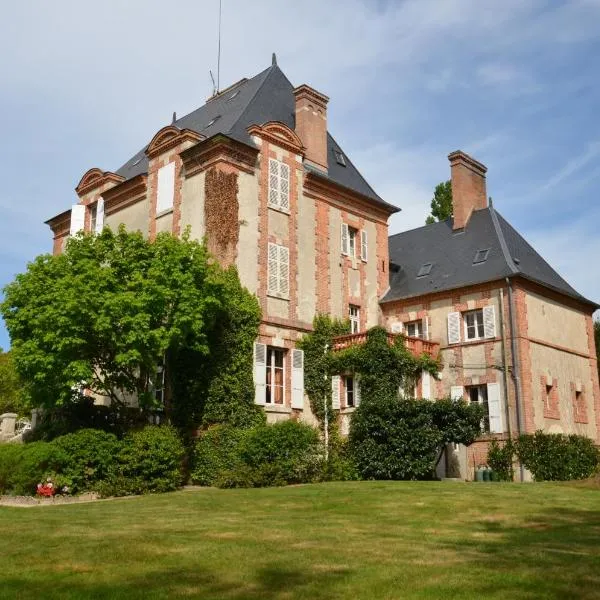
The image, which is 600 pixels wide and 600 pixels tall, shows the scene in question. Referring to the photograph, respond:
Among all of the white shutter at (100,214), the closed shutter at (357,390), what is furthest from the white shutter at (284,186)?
the white shutter at (100,214)

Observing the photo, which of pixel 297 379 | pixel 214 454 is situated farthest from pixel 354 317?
pixel 214 454

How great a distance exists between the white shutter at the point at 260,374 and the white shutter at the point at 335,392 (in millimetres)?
2585

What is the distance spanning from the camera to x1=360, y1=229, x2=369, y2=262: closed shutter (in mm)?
25594

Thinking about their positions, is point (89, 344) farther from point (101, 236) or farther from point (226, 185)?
point (226, 185)

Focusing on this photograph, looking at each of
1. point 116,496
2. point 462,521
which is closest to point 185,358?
point 116,496

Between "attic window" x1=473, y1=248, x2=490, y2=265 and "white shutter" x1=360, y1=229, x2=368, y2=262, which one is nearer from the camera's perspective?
"attic window" x1=473, y1=248, x2=490, y2=265

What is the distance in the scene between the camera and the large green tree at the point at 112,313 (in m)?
→ 17.2

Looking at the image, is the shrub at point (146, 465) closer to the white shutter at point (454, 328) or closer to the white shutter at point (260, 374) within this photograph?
the white shutter at point (260, 374)

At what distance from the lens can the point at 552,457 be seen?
2080 cm

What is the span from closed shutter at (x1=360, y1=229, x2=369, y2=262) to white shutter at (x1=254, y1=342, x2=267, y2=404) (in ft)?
21.1

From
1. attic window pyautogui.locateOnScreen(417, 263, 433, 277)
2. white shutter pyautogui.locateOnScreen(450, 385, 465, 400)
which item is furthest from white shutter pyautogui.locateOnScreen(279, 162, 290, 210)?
white shutter pyautogui.locateOnScreen(450, 385, 465, 400)

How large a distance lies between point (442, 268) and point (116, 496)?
45.9 ft

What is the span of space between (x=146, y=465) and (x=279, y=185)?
977 centimetres

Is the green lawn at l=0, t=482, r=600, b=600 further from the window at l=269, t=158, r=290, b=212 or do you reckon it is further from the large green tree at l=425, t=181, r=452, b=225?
the large green tree at l=425, t=181, r=452, b=225
